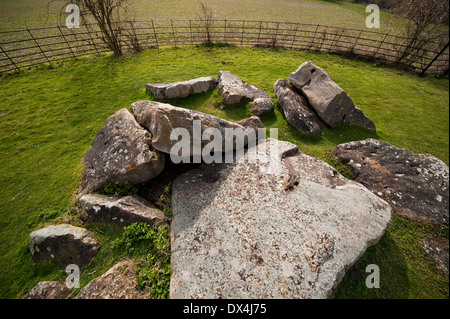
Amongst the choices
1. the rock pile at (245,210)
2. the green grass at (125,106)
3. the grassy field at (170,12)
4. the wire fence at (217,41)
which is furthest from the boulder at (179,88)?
the grassy field at (170,12)

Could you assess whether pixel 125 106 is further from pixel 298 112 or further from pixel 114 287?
pixel 298 112

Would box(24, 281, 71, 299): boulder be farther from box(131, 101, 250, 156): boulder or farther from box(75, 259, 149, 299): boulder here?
box(131, 101, 250, 156): boulder

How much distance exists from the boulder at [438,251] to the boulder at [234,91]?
7.31m

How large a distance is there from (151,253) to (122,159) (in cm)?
258

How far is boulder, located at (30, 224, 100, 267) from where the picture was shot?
13.6 feet

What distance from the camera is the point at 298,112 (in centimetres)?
782

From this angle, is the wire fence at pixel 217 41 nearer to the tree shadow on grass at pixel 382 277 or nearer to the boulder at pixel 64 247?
the boulder at pixel 64 247

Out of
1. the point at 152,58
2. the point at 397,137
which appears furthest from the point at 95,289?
the point at 152,58

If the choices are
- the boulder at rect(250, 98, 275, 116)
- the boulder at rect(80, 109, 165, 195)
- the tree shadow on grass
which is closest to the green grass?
the tree shadow on grass

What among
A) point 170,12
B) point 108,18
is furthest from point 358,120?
point 170,12

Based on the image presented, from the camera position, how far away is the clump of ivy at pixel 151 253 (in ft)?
11.9

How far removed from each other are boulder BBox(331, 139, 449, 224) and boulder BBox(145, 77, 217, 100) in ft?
22.1
